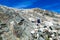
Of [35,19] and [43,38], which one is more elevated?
[35,19]

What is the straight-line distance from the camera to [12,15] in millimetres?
27078

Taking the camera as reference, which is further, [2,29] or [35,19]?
[35,19]

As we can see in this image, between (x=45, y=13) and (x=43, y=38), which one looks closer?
(x=43, y=38)

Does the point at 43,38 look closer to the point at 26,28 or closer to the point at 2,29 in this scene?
the point at 26,28

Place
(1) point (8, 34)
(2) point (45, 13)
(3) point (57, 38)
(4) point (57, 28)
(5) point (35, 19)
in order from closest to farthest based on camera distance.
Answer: (1) point (8, 34)
(3) point (57, 38)
(4) point (57, 28)
(5) point (35, 19)
(2) point (45, 13)

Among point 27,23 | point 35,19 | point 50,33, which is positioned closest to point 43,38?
point 50,33

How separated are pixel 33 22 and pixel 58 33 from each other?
4305mm

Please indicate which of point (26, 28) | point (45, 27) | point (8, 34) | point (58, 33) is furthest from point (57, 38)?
point (8, 34)

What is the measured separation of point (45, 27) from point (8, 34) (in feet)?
19.6

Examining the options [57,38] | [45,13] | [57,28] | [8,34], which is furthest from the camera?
[45,13]

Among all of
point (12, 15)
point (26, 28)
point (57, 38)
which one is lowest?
point (57, 38)

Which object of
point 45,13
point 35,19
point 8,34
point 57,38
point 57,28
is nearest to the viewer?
point 8,34

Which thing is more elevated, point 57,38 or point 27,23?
point 27,23

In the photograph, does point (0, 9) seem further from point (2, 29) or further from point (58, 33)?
point (58, 33)
